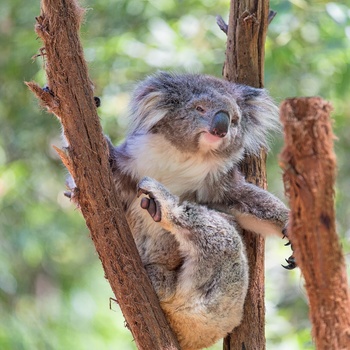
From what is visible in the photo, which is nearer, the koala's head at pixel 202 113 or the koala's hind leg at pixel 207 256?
the koala's hind leg at pixel 207 256

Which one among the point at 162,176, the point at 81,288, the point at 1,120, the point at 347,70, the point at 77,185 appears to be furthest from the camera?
the point at 1,120

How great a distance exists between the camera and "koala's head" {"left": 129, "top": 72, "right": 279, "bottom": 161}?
121 inches

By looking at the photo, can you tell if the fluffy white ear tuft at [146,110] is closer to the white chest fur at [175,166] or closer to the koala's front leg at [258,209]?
the white chest fur at [175,166]

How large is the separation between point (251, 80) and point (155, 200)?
3.33 ft

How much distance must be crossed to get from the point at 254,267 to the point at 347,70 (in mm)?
2619

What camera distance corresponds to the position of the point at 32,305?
723cm

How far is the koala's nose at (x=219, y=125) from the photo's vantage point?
2963mm

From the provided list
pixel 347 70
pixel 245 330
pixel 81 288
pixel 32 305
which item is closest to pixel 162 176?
pixel 245 330

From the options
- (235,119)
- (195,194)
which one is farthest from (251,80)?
(195,194)

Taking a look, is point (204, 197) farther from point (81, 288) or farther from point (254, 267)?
point (81, 288)

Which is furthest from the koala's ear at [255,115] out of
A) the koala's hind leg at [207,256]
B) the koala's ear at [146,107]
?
the koala's hind leg at [207,256]

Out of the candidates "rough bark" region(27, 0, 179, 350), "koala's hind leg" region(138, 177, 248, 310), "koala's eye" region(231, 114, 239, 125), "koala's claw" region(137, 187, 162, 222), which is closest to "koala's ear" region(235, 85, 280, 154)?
"koala's eye" region(231, 114, 239, 125)

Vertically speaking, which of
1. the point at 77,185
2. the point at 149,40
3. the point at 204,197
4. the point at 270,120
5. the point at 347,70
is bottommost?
the point at 77,185

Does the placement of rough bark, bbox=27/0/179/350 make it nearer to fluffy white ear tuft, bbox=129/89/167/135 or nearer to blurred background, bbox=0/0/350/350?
fluffy white ear tuft, bbox=129/89/167/135
